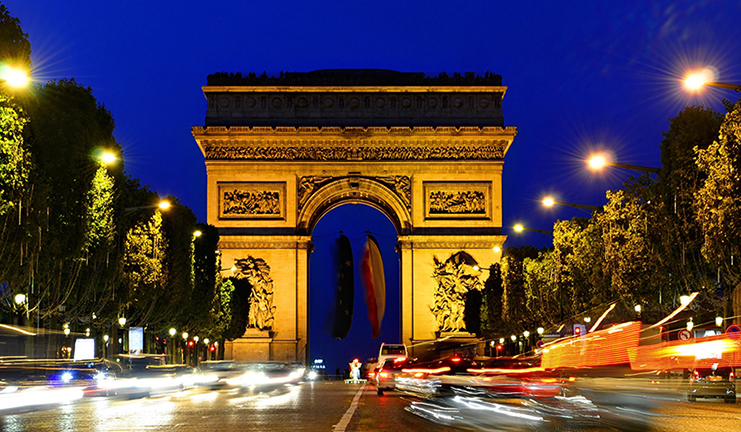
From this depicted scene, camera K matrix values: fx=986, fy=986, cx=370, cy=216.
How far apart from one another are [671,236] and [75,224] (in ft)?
70.0

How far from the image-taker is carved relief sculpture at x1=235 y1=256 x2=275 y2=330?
227 feet

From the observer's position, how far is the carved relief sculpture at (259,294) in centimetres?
6919

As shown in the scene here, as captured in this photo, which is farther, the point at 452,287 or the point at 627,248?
the point at 452,287

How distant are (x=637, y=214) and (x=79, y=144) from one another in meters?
21.2

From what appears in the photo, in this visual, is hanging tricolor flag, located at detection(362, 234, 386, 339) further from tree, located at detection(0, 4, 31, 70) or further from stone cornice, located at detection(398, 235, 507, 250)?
tree, located at detection(0, 4, 31, 70)

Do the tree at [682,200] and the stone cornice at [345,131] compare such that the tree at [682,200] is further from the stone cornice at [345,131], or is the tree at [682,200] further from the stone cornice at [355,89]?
the stone cornice at [355,89]

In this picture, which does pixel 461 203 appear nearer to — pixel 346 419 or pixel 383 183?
pixel 383 183

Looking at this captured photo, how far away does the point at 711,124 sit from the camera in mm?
33844

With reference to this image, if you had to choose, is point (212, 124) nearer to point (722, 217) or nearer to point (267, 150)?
point (267, 150)

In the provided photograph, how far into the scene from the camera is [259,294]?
69312 mm

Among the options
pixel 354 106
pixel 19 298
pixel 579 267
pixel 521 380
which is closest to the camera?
pixel 521 380

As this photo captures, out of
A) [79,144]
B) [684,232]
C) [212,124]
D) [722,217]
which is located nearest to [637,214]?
[684,232]

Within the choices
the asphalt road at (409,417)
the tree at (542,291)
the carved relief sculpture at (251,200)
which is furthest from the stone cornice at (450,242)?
the asphalt road at (409,417)

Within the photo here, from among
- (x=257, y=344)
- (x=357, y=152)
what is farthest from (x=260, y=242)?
(x=357, y=152)
